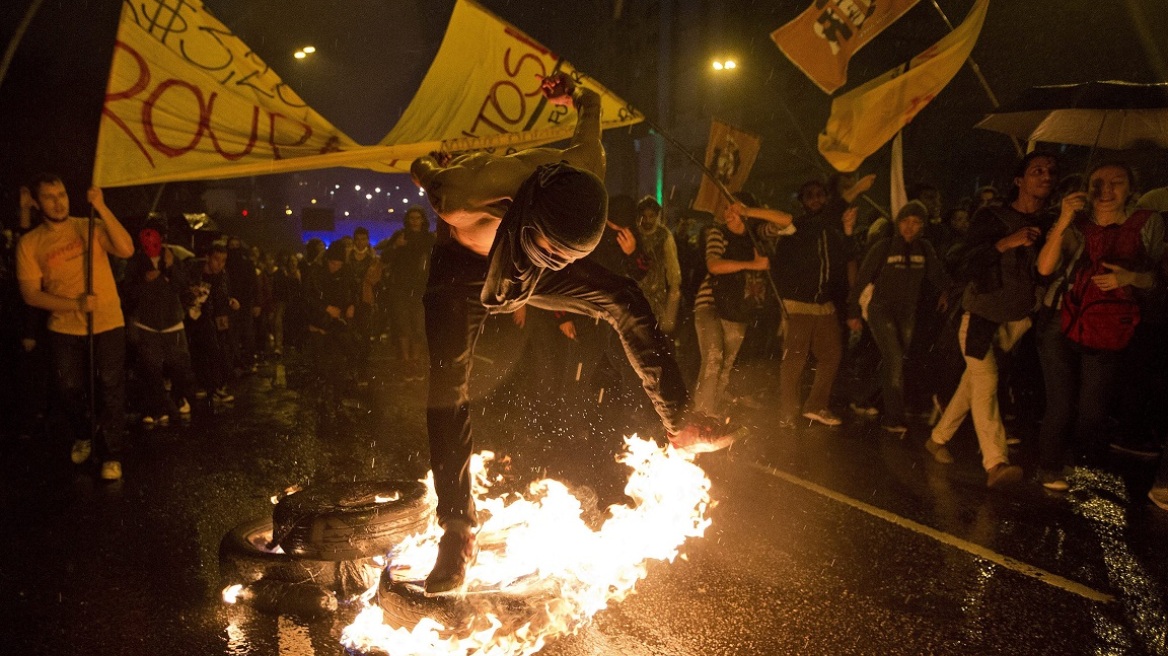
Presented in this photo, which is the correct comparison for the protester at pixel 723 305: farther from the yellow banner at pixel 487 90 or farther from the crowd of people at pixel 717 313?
the yellow banner at pixel 487 90

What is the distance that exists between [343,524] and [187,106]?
115 inches

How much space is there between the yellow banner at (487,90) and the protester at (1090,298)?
137 inches

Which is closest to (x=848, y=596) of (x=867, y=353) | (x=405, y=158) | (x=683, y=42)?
(x=405, y=158)

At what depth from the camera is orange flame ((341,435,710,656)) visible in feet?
10.2

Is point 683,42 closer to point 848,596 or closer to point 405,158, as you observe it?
point 405,158

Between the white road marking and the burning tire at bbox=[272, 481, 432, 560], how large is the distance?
2.88m

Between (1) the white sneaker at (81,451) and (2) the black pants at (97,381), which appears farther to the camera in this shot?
(1) the white sneaker at (81,451)

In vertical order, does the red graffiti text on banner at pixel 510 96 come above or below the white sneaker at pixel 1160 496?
above

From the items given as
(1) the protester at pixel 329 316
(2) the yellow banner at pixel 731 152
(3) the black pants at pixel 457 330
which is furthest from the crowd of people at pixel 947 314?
(1) the protester at pixel 329 316

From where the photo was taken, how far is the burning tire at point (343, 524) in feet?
11.5

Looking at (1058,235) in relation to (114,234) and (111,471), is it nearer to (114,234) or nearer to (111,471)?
(114,234)

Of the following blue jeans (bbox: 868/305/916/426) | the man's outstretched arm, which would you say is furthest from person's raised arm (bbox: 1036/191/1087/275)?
the man's outstretched arm

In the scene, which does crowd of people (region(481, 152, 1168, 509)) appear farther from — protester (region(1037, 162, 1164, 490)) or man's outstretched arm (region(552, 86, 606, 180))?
man's outstretched arm (region(552, 86, 606, 180))

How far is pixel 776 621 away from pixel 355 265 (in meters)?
8.31
